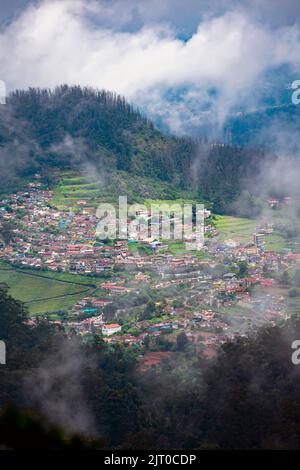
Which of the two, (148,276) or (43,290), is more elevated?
(148,276)

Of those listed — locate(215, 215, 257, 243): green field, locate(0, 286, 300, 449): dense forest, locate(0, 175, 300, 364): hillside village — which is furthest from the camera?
locate(215, 215, 257, 243): green field

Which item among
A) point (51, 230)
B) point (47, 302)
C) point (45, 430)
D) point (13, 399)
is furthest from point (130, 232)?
point (45, 430)

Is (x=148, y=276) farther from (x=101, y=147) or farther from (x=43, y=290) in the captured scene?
(x=101, y=147)

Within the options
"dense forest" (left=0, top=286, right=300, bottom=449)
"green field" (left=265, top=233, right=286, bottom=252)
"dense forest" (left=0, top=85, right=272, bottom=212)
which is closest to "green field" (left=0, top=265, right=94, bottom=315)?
"dense forest" (left=0, top=286, right=300, bottom=449)

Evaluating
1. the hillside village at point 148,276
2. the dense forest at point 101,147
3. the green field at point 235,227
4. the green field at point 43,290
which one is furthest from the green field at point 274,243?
the green field at point 43,290

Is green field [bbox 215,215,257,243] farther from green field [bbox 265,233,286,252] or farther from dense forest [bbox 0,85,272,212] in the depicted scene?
dense forest [bbox 0,85,272,212]

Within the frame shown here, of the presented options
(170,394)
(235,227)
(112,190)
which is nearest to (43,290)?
(170,394)

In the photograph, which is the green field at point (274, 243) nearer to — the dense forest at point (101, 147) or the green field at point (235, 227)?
the green field at point (235, 227)
